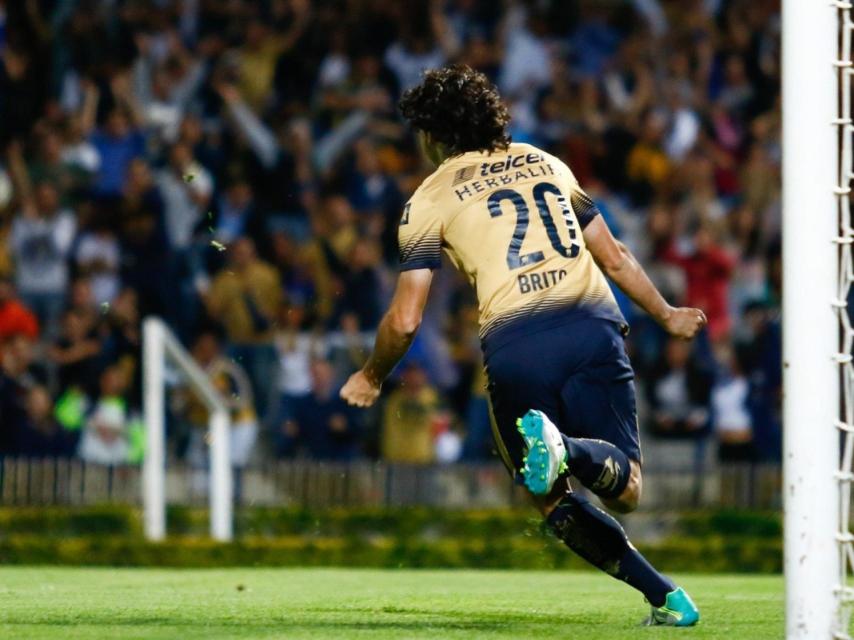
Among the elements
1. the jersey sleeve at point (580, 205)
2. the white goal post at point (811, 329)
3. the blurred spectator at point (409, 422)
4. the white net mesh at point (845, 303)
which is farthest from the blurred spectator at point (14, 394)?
the white goal post at point (811, 329)

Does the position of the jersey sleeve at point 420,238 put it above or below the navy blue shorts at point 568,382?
above

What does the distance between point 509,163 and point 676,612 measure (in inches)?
81.0

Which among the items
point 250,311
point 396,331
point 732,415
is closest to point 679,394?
point 732,415

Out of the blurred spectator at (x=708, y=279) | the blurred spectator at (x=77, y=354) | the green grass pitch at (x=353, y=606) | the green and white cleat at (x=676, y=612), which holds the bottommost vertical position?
the green grass pitch at (x=353, y=606)

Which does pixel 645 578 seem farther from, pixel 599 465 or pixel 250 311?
pixel 250 311

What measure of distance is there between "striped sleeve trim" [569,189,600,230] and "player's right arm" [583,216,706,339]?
2 cm

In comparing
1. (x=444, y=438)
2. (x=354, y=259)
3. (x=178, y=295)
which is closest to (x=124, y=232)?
(x=178, y=295)

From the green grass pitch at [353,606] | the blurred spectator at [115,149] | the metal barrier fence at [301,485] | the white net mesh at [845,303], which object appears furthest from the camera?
the blurred spectator at [115,149]

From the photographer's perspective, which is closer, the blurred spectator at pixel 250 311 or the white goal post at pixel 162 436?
the white goal post at pixel 162 436

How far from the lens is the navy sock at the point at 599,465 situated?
760 cm

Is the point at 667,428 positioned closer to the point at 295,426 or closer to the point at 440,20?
the point at 295,426

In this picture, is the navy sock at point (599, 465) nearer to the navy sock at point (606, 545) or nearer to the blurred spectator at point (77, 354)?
the navy sock at point (606, 545)

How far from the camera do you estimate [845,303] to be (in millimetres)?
6551

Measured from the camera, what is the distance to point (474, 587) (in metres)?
11.3
